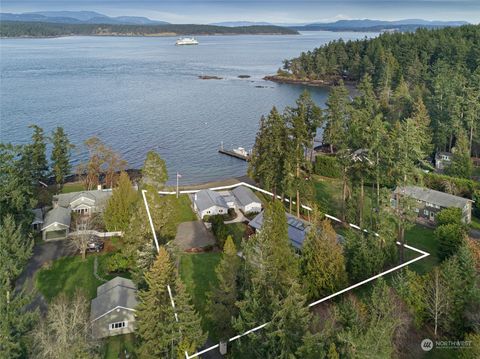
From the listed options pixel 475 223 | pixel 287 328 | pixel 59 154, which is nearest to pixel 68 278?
pixel 287 328

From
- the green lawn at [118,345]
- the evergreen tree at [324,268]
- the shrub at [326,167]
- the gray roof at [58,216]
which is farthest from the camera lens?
the shrub at [326,167]

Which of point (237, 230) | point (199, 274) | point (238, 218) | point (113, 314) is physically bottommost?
point (199, 274)

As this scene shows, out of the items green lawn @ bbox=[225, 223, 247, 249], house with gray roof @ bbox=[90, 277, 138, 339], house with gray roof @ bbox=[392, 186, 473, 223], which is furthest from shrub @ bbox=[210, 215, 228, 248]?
house with gray roof @ bbox=[392, 186, 473, 223]

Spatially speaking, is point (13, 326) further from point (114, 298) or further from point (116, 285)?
point (116, 285)

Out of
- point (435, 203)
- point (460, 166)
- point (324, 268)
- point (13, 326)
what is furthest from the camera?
point (460, 166)

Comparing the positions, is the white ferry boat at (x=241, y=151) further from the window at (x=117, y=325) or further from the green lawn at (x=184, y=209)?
the window at (x=117, y=325)

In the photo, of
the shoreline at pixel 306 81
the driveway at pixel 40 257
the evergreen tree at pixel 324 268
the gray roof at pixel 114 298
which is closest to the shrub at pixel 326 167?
the evergreen tree at pixel 324 268

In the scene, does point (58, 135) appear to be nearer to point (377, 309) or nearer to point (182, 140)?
point (182, 140)
